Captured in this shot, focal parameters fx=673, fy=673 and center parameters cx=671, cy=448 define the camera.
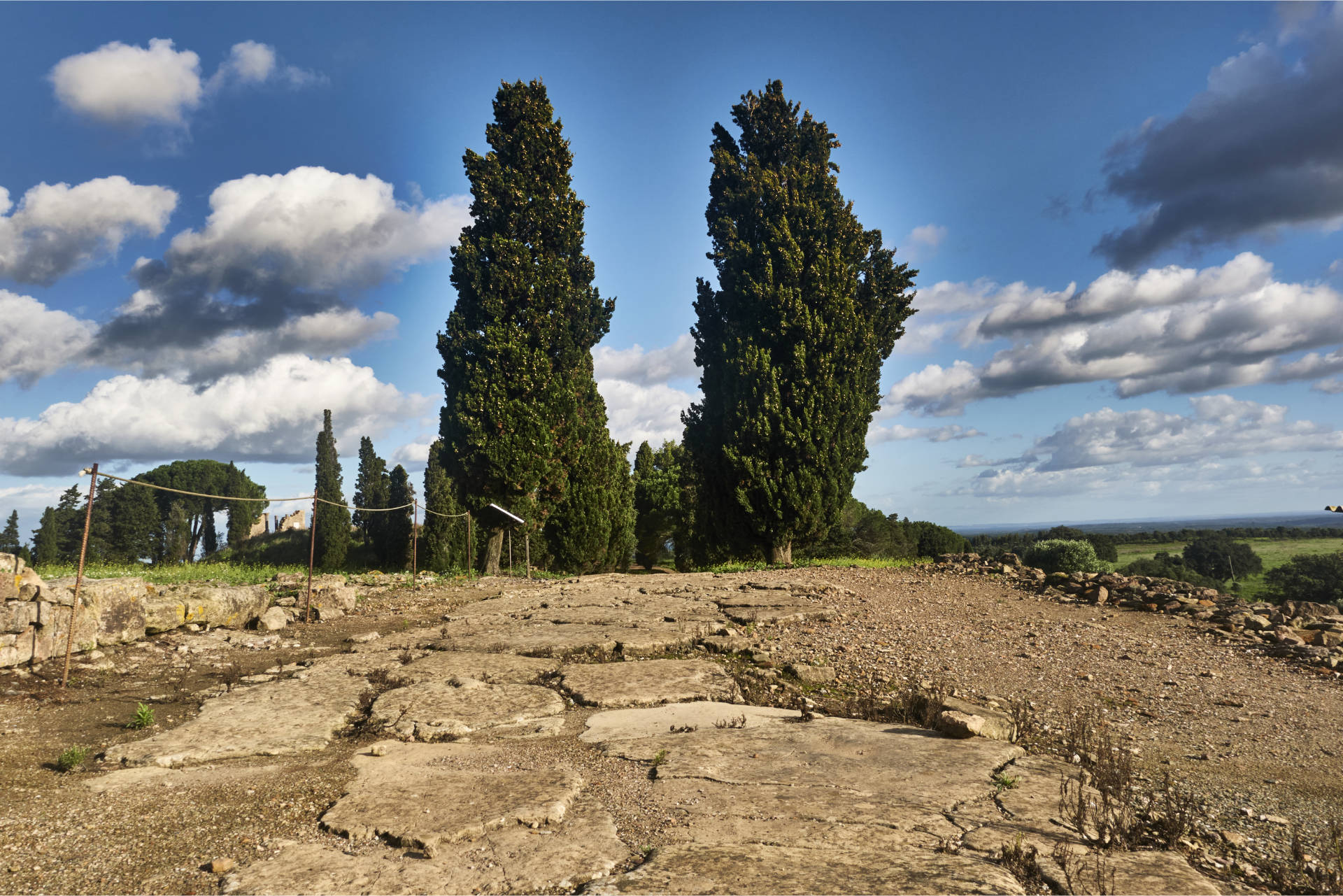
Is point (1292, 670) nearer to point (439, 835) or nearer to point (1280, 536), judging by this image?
point (439, 835)

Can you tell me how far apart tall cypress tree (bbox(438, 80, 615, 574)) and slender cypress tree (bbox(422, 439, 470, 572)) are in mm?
5598

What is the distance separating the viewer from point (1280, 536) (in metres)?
37.3

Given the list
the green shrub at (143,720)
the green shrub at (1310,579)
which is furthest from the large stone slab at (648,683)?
the green shrub at (1310,579)

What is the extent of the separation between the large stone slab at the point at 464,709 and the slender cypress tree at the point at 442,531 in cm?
1679

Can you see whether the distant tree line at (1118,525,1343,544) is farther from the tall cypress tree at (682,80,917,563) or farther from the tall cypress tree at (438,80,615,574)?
the tall cypress tree at (438,80,615,574)

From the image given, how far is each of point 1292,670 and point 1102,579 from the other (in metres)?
3.98

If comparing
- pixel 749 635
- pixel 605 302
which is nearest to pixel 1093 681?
pixel 749 635

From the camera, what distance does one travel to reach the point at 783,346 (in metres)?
15.5

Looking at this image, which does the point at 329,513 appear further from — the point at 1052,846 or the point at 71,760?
the point at 1052,846

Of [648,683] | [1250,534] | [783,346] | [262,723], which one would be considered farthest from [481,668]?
[1250,534]

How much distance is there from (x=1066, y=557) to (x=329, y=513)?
3216 cm

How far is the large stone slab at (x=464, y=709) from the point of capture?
4359mm

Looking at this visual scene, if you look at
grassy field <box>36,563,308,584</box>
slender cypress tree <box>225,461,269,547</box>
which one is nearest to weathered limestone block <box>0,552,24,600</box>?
grassy field <box>36,563,308,584</box>

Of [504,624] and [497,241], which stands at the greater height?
[497,241]
